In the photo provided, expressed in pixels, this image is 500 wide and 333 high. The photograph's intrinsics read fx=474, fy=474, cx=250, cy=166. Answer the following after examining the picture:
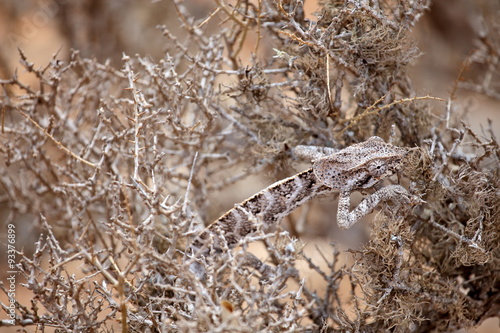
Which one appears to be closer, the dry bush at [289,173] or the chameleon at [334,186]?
the dry bush at [289,173]

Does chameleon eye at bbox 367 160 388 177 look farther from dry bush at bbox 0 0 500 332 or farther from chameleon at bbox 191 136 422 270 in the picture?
dry bush at bbox 0 0 500 332

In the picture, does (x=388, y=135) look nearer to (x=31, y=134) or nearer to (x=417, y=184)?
(x=417, y=184)

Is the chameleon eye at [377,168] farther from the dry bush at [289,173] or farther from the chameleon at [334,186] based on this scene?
the dry bush at [289,173]

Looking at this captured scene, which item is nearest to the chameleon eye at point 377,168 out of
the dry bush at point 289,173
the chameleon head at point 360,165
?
the chameleon head at point 360,165

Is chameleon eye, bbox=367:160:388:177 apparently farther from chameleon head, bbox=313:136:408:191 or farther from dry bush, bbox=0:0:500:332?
dry bush, bbox=0:0:500:332

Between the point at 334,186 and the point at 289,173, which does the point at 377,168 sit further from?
the point at 289,173

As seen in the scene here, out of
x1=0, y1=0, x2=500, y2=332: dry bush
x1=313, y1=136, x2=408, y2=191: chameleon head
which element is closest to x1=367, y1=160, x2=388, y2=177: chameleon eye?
x1=313, y1=136, x2=408, y2=191: chameleon head

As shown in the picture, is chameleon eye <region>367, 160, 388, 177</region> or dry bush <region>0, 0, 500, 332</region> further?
chameleon eye <region>367, 160, 388, 177</region>

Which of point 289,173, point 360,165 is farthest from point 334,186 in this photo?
Answer: point 289,173
